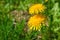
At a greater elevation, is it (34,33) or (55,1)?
(55,1)

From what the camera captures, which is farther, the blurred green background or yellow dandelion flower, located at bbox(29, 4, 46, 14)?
yellow dandelion flower, located at bbox(29, 4, 46, 14)

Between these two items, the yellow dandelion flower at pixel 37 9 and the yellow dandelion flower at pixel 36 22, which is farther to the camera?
the yellow dandelion flower at pixel 37 9

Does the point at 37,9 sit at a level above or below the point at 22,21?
above

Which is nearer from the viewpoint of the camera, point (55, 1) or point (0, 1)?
point (55, 1)

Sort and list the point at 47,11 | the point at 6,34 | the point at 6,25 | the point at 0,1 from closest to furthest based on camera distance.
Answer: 1. the point at 6,34
2. the point at 6,25
3. the point at 47,11
4. the point at 0,1

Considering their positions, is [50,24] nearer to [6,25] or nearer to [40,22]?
[40,22]

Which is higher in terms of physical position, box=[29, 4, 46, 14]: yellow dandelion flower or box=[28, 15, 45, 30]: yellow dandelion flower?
box=[29, 4, 46, 14]: yellow dandelion flower

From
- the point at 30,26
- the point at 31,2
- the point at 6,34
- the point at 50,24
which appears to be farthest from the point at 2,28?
the point at 31,2

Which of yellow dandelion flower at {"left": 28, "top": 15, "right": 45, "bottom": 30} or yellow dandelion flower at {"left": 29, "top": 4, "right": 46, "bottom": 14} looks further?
yellow dandelion flower at {"left": 29, "top": 4, "right": 46, "bottom": 14}
